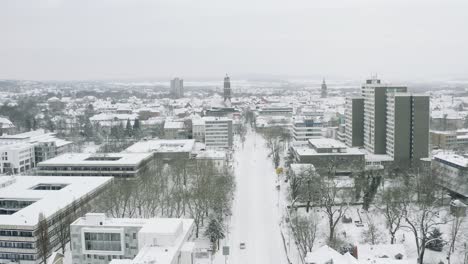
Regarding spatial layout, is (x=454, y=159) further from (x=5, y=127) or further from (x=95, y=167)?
(x=5, y=127)

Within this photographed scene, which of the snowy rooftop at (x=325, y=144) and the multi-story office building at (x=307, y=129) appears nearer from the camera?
the snowy rooftop at (x=325, y=144)

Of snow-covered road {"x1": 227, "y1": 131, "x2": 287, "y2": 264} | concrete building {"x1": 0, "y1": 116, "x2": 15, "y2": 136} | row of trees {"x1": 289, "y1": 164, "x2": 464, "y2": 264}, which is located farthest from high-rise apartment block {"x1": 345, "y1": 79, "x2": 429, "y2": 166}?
concrete building {"x1": 0, "y1": 116, "x2": 15, "y2": 136}

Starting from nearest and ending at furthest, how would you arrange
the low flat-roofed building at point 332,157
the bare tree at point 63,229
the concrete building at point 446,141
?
the bare tree at point 63,229, the low flat-roofed building at point 332,157, the concrete building at point 446,141

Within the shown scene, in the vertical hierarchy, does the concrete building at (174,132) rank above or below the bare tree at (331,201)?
above

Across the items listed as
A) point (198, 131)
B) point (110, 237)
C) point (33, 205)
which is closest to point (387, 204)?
point (110, 237)

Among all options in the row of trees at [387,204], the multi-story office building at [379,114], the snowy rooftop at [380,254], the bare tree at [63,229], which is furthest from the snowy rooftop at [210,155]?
the snowy rooftop at [380,254]

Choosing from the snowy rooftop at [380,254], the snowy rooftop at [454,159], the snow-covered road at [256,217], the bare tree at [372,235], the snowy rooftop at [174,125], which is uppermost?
the snowy rooftop at [174,125]

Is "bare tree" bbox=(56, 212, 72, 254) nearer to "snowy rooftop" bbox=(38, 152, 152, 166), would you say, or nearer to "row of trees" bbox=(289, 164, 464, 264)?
"row of trees" bbox=(289, 164, 464, 264)

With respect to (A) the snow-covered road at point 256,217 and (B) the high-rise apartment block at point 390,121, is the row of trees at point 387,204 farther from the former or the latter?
(B) the high-rise apartment block at point 390,121
